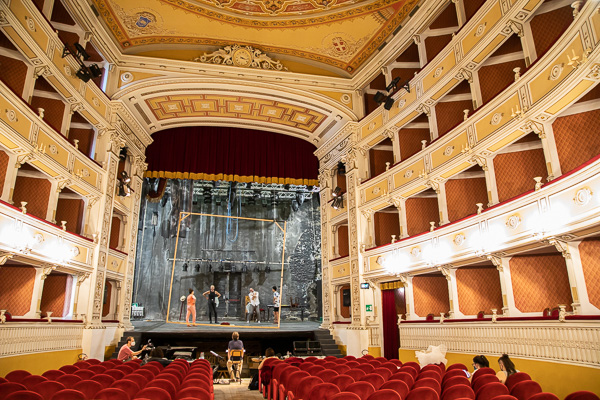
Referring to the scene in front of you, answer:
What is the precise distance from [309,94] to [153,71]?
490 cm

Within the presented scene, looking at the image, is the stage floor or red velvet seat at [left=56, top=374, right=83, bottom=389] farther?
the stage floor

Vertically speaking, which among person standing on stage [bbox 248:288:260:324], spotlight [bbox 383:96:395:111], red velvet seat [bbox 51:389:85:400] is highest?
spotlight [bbox 383:96:395:111]

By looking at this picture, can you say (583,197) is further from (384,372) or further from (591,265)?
(384,372)

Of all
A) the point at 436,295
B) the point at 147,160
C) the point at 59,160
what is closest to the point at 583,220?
the point at 436,295

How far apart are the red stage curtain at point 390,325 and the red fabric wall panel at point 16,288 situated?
9340mm

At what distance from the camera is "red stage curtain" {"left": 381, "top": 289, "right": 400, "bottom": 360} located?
12.7m

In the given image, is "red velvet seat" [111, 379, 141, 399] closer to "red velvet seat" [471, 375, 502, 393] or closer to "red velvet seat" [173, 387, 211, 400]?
"red velvet seat" [173, 387, 211, 400]

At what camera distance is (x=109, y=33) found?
12211 mm

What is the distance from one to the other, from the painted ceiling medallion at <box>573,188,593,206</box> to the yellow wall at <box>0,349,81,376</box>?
10112 millimetres

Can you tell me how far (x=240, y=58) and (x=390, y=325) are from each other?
952 centimetres

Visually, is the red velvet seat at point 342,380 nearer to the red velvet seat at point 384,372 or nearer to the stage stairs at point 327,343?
the red velvet seat at point 384,372

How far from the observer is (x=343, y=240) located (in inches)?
592

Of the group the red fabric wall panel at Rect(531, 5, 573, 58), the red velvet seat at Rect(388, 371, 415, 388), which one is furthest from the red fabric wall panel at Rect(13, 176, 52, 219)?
the red fabric wall panel at Rect(531, 5, 573, 58)

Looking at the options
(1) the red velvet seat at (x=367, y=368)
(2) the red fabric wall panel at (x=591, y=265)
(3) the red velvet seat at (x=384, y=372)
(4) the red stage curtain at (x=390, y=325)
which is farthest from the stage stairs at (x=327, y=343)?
(2) the red fabric wall panel at (x=591, y=265)
